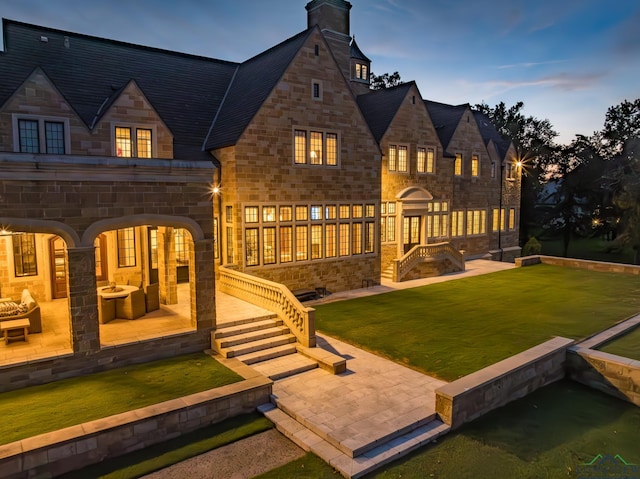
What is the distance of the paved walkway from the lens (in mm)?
8875

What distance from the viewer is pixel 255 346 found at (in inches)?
531

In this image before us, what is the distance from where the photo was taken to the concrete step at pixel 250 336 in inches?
521

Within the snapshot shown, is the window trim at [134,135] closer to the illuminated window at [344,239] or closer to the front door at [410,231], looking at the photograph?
the illuminated window at [344,239]

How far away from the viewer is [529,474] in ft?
27.0

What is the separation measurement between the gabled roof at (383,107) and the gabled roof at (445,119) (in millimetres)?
5993

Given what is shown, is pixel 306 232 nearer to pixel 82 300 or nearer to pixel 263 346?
pixel 263 346

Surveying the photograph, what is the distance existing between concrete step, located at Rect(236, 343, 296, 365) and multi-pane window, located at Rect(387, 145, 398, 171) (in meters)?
16.0

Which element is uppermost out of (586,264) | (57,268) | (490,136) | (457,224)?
Answer: (490,136)

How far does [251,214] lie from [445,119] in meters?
20.6

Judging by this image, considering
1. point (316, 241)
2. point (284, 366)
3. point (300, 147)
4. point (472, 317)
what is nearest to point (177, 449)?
point (284, 366)

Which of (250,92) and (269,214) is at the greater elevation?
(250,92)

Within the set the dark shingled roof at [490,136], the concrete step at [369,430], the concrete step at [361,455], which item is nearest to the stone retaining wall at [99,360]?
the concrete step at [361,455]

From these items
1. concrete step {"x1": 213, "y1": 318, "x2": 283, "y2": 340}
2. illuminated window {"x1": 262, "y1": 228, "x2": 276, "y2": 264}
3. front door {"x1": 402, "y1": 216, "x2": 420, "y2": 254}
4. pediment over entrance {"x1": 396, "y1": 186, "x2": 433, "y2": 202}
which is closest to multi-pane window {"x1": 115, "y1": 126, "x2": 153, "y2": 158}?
illuminated window {"x1": 262, "y1": 228, "x2": 276, "y2": 264}

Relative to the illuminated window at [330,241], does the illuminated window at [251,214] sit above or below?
above
